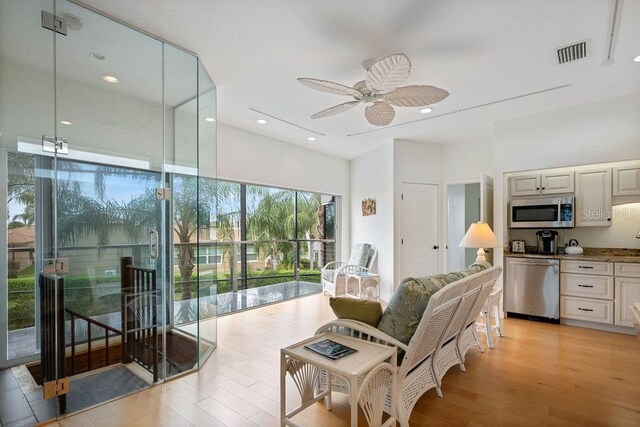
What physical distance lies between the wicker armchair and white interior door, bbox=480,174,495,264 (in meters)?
1.90

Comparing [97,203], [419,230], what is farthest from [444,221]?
[97,203]

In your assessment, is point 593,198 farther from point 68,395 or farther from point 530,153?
point 68,395

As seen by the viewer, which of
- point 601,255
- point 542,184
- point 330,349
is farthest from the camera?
point 542,184

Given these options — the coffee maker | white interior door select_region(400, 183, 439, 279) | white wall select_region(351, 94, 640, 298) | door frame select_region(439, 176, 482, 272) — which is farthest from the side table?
the coffee maker

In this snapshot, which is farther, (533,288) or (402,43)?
(533,288)

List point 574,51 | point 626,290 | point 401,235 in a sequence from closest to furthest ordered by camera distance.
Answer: point 574,51, point 626,290, point 401,235

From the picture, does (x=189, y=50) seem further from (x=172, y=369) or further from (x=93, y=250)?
(x=172, y=369)

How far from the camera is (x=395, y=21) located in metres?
2.32

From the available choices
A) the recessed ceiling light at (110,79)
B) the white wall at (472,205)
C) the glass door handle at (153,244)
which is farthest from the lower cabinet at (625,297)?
the recessed ceiling light at (110,79)

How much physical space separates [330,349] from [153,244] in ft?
5.85

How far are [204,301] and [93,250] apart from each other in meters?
1.16

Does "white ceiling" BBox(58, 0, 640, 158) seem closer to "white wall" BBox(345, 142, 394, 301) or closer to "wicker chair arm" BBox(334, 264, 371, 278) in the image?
"white wall" BBox(345, 142, 394, 301)

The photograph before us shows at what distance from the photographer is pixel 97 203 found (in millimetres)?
2383

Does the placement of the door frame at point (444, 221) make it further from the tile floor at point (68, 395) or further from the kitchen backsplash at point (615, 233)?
the tile floor at point (68, 395)
